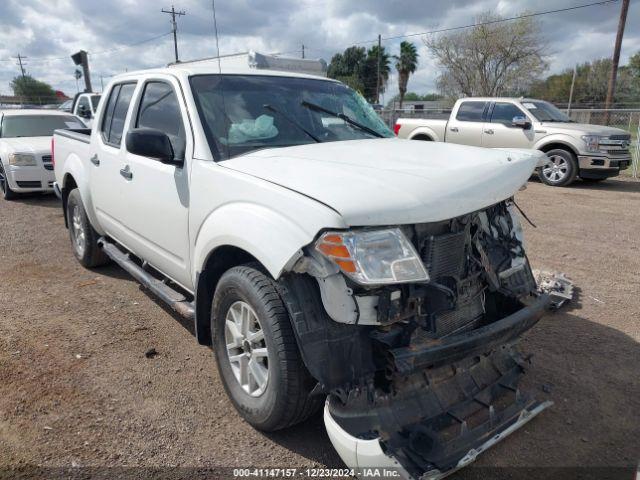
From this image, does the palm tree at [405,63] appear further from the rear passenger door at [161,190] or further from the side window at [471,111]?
the rear passenger door at [161,190]

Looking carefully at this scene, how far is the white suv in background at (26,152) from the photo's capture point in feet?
30.2

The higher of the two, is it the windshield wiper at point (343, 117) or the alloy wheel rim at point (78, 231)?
the windshield wiper at point (343, 117)

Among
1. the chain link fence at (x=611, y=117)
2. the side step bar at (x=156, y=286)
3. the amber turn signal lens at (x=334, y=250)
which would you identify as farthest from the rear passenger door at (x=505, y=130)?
the amber turn signal lens at (x=334, y=250)

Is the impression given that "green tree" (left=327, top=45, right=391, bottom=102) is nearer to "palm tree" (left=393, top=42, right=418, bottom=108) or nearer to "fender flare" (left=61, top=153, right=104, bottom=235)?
"palm tree" (left=393, top=42, right=418, bottom=108)

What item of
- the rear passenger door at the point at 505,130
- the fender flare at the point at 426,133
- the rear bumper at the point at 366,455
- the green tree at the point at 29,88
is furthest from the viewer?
the green tree at the point at 29,88

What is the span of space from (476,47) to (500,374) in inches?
1417

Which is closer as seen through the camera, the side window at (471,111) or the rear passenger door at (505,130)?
the rear passenger door at (505,130)

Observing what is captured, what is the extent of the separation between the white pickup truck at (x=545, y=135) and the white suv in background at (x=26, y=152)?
9.15 m

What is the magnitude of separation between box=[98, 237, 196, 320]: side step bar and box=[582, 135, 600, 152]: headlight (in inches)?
406

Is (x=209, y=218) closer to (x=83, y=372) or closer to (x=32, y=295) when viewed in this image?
(x=83, y=372)

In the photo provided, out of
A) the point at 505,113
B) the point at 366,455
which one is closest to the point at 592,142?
the point at 505,113

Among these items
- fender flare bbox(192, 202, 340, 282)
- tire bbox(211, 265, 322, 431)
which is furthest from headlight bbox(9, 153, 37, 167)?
tire bbox(211, 265, 322, 431)

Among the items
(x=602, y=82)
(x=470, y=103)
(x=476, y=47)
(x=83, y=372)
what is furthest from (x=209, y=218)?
(x=602, y=82)

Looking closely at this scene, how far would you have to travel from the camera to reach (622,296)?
4855 millimetres
